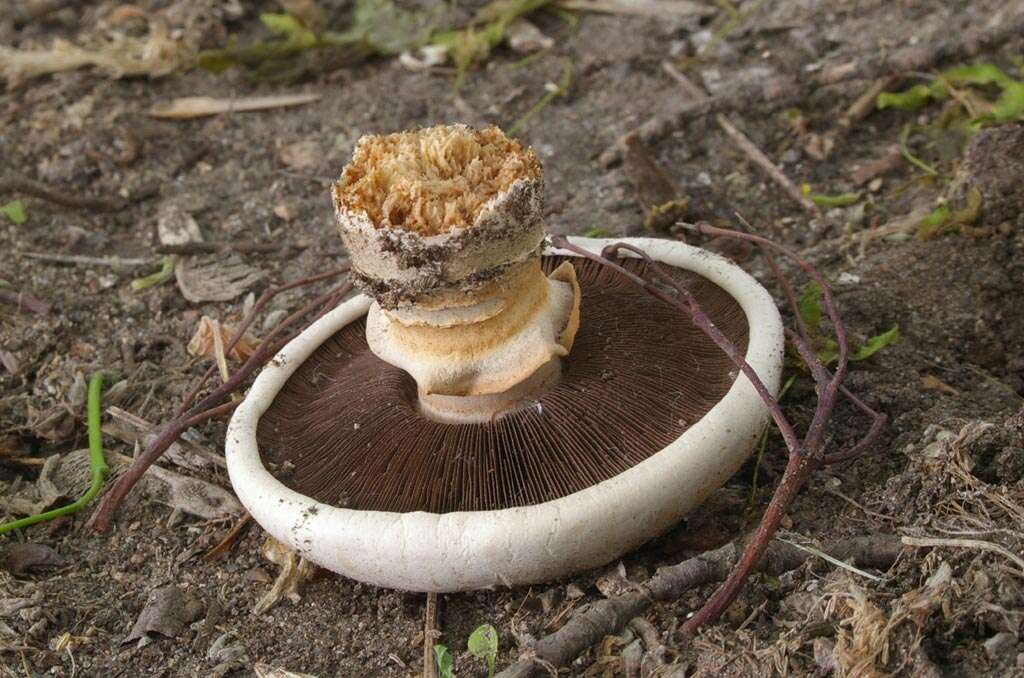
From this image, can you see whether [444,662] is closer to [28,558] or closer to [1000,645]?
[1000,645]

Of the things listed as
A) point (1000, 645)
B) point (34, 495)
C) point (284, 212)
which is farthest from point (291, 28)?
point (1000, 645)

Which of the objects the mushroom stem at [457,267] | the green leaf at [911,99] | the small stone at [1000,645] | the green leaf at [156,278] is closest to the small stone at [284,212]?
the green leaf at [156,278]

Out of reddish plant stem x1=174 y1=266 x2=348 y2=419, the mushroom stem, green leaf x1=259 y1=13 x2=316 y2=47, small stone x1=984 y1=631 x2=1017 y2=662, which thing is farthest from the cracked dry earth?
the mushroom stem

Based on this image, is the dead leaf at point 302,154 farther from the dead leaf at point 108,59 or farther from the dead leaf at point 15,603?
the dead leaf at point 15,603

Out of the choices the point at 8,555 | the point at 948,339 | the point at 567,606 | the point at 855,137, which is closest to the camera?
the point at 567,606

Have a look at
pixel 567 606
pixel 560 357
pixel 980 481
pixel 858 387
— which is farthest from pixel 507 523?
pixel 858 387

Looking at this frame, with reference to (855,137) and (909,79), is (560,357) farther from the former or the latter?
(909,79)
